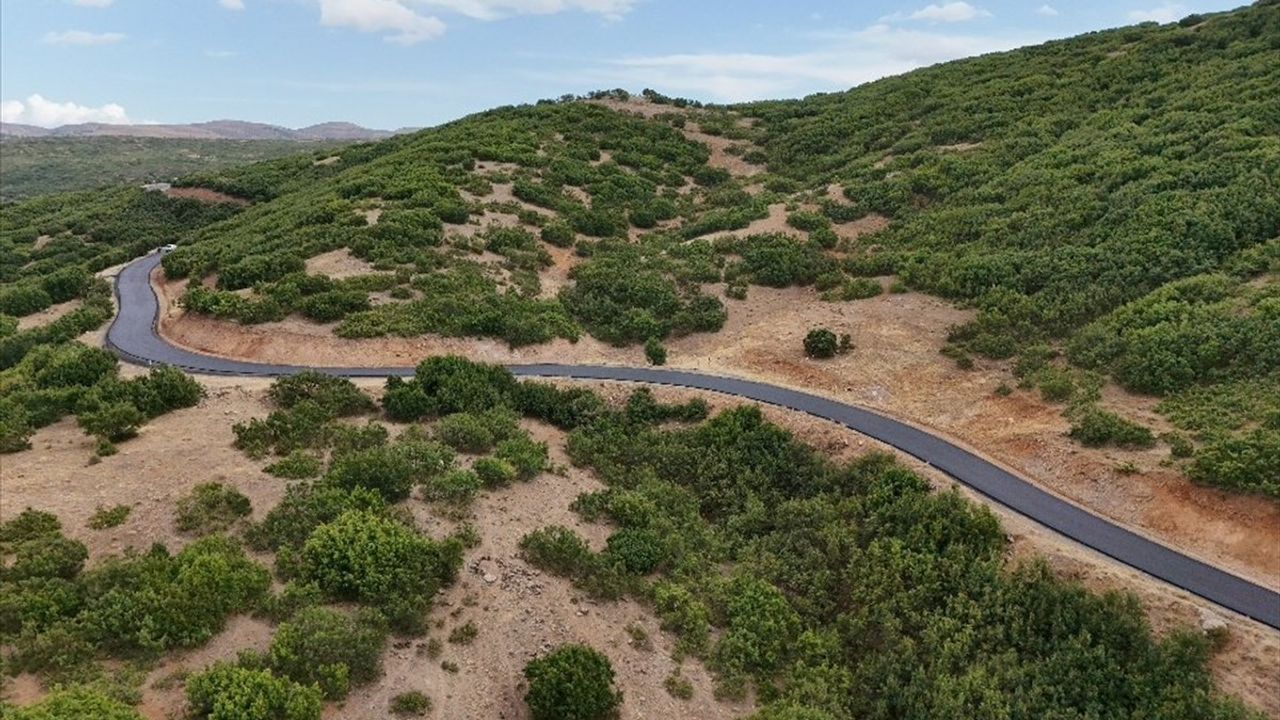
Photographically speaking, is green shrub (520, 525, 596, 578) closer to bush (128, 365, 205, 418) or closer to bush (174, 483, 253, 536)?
bush (174, 483, 253, 536)

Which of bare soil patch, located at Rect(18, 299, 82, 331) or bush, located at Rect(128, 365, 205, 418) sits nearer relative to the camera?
bush, located at Rect(128, 365, 205, 418)

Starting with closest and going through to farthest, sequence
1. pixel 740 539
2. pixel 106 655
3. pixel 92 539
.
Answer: pixel 106 655, pixel 92 539, pixel 740 539

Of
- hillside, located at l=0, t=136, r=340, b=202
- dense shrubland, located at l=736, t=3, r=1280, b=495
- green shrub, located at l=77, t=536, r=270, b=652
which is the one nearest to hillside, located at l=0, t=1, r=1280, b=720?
green shrub, located at l=77, t=536, r=270, b=652

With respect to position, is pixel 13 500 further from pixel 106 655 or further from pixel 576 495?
pixel 576 495

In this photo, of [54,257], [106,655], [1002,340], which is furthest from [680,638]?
[54,257]

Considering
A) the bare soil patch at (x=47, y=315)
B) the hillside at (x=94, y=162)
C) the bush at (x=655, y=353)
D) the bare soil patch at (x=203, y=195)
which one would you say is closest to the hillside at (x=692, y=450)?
the bare soil patch at (x=47, y=315)

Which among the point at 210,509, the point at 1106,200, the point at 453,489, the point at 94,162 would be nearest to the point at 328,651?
the point at 210,509

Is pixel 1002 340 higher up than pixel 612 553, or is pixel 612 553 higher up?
pixel 1002 340
